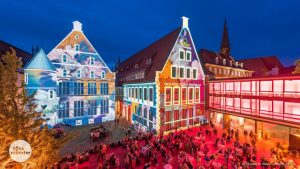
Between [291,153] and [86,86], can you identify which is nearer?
[291,153]

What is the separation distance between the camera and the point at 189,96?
24469 mm

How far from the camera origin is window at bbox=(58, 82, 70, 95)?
2452cm

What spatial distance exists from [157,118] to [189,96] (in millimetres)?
6603

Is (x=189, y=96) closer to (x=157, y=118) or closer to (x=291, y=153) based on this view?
(x=157, y=118)

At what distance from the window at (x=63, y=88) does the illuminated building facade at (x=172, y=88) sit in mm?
10605

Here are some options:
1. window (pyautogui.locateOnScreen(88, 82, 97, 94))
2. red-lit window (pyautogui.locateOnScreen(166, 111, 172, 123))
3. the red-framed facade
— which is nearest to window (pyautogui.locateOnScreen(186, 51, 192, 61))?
the red-framed facade

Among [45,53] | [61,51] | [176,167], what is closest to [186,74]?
[176,167]

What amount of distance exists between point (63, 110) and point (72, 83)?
14.5ft

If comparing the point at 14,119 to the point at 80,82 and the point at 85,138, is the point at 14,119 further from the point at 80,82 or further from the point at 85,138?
the point at 80,82

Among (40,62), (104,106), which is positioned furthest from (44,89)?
(104,106)

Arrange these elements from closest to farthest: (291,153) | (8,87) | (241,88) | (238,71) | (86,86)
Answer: (8,87), (291,153), (241,88), (86,86), (238,71)

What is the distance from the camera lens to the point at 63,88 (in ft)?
81.3

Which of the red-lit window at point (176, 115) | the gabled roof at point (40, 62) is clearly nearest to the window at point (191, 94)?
the red-lit window at point (176, 115)

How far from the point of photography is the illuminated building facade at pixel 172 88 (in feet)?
71.1
